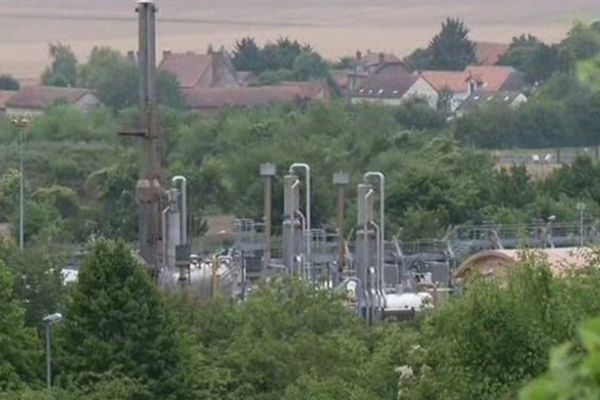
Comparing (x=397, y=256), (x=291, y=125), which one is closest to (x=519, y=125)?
(x=291, y=125)

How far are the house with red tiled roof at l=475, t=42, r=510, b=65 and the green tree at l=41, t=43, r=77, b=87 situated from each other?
16979 millimetres

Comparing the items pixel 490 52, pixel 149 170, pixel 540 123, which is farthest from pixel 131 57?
pixel 149 170

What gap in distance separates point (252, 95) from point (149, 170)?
55377 mm

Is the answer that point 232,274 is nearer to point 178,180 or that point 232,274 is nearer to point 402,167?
point 178,180

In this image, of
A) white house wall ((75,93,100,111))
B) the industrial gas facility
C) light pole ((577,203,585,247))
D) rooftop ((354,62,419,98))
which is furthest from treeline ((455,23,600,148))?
the industrial gas facility

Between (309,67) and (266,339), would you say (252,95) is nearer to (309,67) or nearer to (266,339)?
(309,67)

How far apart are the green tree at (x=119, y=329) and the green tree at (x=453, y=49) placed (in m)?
74.8

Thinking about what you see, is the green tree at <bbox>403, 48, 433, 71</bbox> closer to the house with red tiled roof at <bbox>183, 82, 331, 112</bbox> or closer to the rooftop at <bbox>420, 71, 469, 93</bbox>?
the rooftop at <bbox>420, 71, 469, 93</bbox>

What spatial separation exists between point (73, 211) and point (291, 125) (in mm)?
9694

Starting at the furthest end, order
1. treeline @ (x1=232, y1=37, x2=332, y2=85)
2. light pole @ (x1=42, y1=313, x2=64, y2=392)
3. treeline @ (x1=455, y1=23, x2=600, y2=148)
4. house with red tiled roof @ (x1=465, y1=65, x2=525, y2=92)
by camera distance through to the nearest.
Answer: treeline @ (x1=232, y1=37, x2=332, y2=85) → house with red tiled roof @ (x1=465, y1=65, x2=525, y2=92) → treeline @ (x1=455, y1=23, x2=600, y2=148) → light pole @ (x1=42, y1=313, x2=64, y2=392)

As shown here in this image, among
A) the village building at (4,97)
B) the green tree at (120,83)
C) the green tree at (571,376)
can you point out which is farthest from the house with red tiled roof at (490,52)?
the green tree at (571,376)

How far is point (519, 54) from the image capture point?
305 ft

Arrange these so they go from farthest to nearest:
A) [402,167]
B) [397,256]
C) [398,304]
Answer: [402,167], [397,256], [398,304]

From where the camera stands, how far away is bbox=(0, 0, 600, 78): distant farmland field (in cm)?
9538
